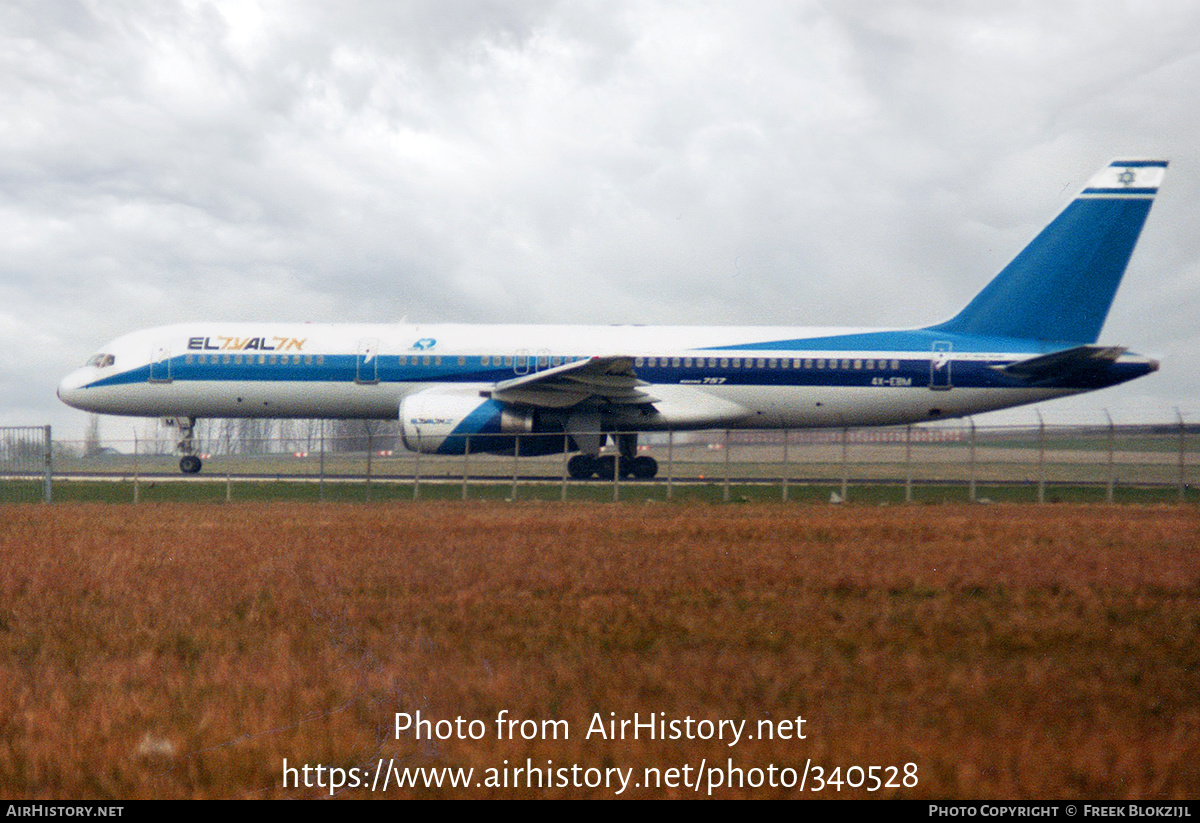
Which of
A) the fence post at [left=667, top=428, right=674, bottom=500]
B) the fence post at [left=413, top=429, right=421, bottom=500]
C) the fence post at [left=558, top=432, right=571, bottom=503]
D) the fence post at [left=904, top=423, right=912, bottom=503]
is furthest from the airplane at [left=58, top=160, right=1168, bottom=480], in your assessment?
the fence post at [left=904, top=423, right=912, bottom=503]

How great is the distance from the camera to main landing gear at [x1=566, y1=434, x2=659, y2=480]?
77.0ft

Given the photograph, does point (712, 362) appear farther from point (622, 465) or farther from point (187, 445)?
point (187, 445)

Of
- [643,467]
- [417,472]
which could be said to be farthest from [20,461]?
[643,467]

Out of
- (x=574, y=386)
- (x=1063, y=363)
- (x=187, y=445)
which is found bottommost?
(x=187, y=445)

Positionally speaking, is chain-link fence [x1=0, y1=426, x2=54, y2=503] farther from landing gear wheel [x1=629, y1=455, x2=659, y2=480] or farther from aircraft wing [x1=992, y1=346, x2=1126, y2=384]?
aircraft wing [x1=992, y1=346, x2=1126, y2=384]

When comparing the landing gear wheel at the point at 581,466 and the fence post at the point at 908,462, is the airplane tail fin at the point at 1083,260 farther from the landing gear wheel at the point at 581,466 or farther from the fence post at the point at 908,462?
the landing gear wheel at the point at 581,466

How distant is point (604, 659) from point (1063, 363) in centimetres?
2109

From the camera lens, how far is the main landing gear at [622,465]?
77.0 feet

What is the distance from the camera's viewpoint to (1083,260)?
23922 millimetres

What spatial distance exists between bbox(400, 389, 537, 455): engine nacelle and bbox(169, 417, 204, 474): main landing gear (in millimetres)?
7103

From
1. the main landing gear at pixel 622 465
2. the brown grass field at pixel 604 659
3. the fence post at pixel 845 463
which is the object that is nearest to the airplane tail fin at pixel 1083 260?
the fence post at pixel 845 463

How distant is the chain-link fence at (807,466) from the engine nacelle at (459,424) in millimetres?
85
